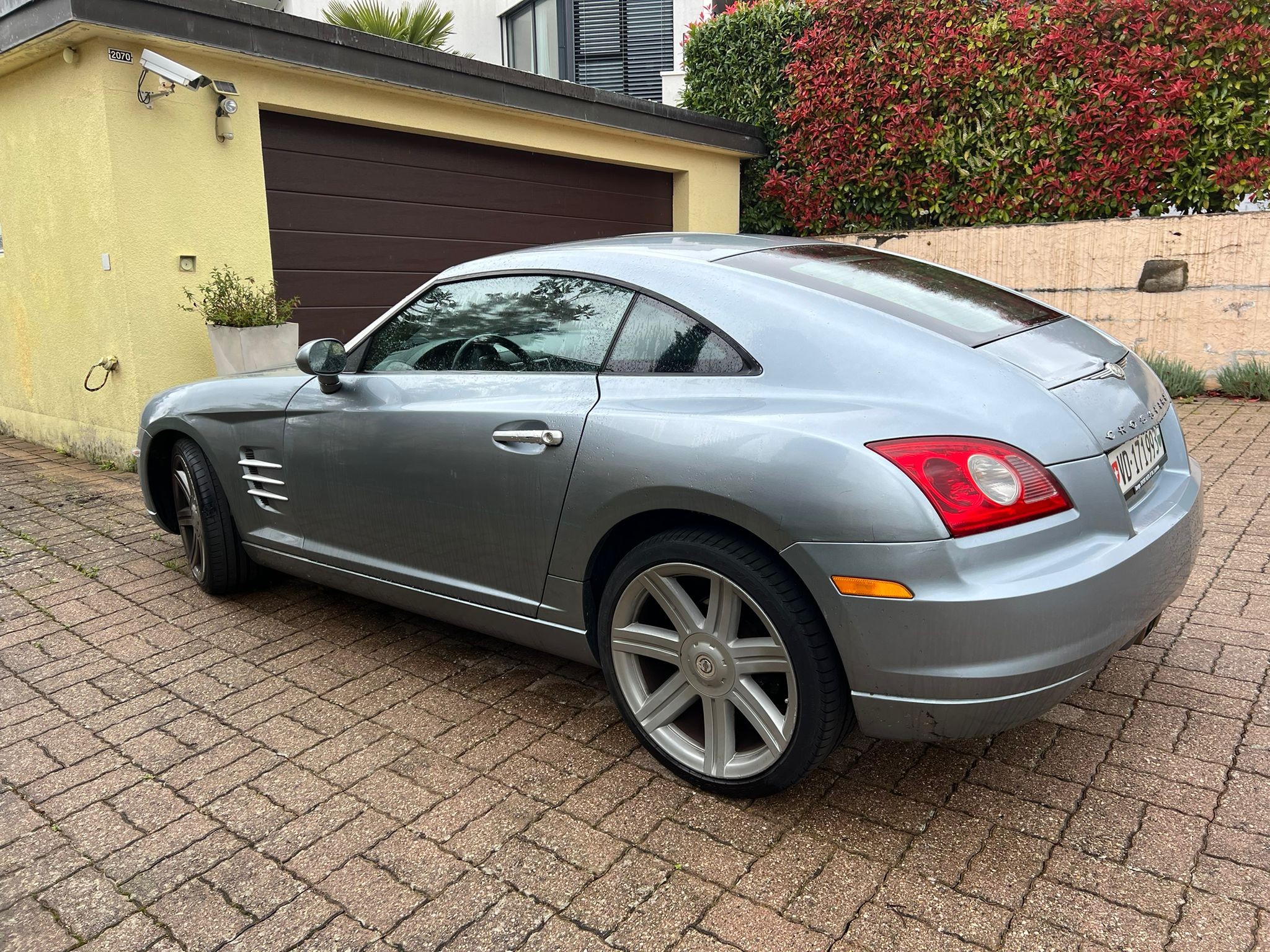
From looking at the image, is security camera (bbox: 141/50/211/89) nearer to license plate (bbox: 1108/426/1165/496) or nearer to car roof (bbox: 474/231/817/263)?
car roof (bbox: 474/231/817/263)

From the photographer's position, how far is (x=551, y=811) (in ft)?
8.56

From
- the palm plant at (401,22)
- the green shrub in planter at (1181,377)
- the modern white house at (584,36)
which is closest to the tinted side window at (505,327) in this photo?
the green shrub in planter at (1181,377)

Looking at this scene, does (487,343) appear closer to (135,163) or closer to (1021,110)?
(135,163)

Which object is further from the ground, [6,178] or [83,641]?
[6,178]

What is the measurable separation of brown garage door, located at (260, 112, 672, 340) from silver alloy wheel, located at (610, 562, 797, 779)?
5.61 metres

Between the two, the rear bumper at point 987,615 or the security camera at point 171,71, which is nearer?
the rear bumper at point 987,615

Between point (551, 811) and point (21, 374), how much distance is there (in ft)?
24.5

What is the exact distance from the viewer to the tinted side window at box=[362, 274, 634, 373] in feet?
9.65

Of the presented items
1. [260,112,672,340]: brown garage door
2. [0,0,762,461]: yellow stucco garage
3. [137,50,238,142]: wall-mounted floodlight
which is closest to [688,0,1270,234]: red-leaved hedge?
[260,112,672,340]: brown garage door

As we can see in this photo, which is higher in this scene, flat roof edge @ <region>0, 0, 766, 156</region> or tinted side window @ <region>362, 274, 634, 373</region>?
flat roof edge @ <region>0, 0, 766, 156</region>

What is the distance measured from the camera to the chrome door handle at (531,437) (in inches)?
110

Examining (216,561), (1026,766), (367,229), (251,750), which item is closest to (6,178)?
(367,229)

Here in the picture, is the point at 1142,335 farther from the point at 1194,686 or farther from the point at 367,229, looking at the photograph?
the point at 367,229

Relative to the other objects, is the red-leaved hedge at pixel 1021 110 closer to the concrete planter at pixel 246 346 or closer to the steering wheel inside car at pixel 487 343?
the concrete planter at pixel 246 346
